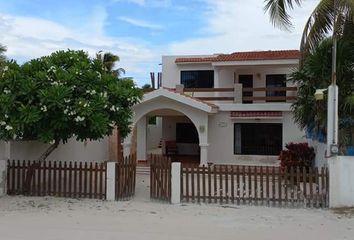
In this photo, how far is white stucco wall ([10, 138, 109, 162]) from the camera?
14.1m

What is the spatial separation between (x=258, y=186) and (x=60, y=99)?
5.33 meters

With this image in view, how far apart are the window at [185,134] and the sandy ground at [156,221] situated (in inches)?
625

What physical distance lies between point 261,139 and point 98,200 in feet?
38.3

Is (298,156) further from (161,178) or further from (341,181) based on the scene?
(161,178)

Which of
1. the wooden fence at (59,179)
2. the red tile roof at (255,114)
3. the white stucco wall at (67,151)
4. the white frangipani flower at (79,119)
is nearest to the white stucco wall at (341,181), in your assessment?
the wooden fence at (59,179)

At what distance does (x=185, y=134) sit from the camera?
2827cm

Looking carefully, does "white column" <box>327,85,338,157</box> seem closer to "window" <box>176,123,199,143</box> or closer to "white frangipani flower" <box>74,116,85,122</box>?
"white frangipani flower" <box>74,116,85,122</box>

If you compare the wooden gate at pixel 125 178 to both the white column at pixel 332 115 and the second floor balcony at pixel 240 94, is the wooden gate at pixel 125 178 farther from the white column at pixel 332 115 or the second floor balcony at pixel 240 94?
the second floor balcony at pixel 240 94

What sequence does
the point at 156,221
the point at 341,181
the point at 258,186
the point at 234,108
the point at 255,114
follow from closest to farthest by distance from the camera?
1. the point at 156,221
2. the point at 341,181
3. the point at 258,186
4. the point at 255,114
5. the point at 234,108

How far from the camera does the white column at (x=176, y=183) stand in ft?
39.6

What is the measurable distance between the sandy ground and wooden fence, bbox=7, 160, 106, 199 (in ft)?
1.43

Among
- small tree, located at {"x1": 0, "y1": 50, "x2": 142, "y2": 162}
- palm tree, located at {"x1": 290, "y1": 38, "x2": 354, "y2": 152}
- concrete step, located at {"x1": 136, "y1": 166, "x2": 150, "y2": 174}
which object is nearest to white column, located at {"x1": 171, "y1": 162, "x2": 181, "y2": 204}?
small tree, located at {"x1": 0, "y1": 50, "x2": 142, "y2": 162}

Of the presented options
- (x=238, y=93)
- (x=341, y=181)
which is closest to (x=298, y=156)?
(x=341, y=181)

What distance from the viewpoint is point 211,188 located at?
12273 mm
